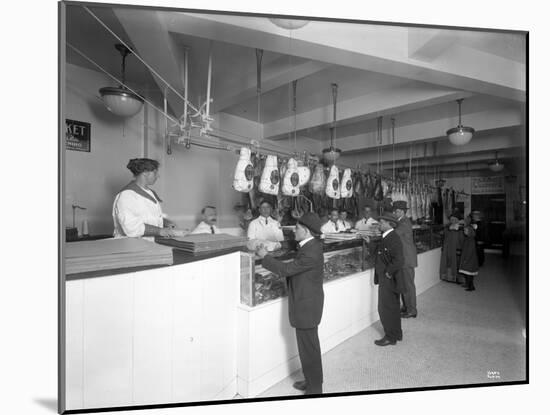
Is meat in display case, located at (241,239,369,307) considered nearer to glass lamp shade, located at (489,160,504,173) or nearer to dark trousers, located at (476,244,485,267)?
dark trousers, located at (476,244,485,267)

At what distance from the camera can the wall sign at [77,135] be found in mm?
1376

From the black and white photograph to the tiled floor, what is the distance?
1 cm

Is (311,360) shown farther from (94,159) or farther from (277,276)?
(94,159)

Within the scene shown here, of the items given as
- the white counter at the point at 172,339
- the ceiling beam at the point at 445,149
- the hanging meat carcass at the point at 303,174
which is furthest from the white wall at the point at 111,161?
the ceiling beam at the point at 445,149

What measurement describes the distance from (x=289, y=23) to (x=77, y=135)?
51.2 inches

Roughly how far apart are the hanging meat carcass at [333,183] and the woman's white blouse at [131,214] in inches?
63.2

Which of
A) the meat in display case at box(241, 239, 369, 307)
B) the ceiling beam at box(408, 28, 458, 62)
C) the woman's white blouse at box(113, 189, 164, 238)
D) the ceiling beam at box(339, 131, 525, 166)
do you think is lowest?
the meat in display case at box(241, 239, 369, 307)

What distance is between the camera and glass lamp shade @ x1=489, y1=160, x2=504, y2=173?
1.96 meters

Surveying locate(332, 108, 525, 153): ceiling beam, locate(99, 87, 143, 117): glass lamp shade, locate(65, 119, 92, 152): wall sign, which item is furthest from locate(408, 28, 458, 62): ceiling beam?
locate(65, 119, 92, 152): wall sign

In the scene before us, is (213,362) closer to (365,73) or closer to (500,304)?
(500,304)

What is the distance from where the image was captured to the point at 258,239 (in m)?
2.05

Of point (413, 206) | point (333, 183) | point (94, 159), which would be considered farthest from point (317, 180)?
point (94, 159)

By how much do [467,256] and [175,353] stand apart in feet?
6.81

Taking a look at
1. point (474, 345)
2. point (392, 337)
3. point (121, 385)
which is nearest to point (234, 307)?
point (121, 385)
